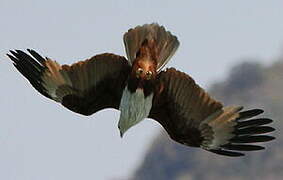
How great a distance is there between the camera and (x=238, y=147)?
628 inches

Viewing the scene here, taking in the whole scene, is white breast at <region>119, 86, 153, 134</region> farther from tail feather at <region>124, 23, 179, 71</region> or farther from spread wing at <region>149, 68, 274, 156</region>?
tail feather at <region>124, 23, 179, 71</region>

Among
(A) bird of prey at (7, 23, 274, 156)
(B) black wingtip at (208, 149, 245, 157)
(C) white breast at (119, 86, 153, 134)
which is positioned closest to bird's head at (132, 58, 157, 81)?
(A) bird of prey at (7, 23, 274, 156)

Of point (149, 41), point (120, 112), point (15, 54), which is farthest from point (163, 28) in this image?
point (15, 54)

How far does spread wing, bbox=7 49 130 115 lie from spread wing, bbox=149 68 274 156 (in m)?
0.58

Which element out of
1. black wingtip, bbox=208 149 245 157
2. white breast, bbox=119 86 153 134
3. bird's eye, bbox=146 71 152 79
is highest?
bird's eye, bbox=146 71 152 79

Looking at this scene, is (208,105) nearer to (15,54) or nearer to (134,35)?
(134,35)

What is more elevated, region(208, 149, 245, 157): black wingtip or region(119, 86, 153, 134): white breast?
region(119, 86, 153, 134): white breast

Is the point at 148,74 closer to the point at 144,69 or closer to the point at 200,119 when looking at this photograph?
the point at 144,69

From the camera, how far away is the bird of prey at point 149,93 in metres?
14.3

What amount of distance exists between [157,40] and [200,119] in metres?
1.44

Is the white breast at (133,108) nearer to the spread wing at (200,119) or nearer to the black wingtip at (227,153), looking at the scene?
the spread wing at (200,119)

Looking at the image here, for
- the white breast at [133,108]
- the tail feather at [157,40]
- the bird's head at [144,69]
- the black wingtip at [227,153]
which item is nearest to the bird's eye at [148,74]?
the bird's head at [144,69]

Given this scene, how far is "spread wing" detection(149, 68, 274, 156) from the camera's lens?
14734 millimetres

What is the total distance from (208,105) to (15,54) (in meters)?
2.88
